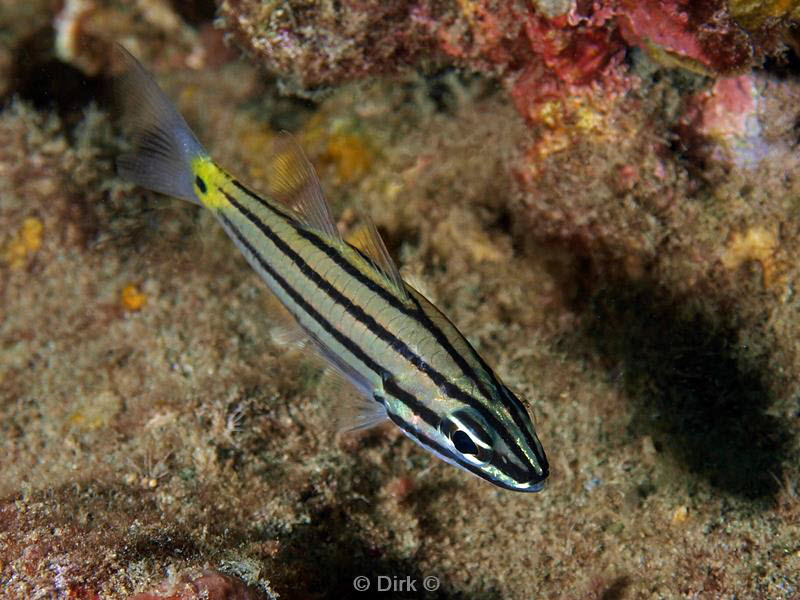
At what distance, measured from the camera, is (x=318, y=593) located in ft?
11.0

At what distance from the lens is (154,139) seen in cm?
375

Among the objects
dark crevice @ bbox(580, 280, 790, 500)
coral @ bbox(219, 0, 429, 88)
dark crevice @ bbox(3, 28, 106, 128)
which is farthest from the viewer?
dark crevice @ bbox(3, 28, 106, 128)

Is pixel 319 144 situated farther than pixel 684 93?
Yes

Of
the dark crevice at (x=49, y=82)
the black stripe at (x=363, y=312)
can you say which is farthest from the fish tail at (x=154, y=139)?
the dark crevice at (x=49, y=82)

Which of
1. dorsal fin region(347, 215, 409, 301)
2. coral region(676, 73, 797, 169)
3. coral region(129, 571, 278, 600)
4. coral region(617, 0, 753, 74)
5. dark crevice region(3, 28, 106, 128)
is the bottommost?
dark crevice region(3, 28, 106, 128)

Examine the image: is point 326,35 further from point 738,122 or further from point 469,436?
point 469,436

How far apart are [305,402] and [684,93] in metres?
3.32

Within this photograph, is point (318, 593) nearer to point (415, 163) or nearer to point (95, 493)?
point (95, 493)

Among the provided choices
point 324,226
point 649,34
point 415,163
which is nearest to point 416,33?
point 415,163

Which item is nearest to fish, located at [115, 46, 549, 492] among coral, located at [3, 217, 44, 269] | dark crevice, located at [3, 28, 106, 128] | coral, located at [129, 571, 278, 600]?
coral, located at [129, 571, 278, 600]

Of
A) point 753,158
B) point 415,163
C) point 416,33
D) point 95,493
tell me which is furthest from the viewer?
point 415,163

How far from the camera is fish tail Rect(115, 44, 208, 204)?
12.0ft

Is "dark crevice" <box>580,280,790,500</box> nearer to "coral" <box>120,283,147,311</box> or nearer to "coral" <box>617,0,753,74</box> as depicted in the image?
"coral" <box>617,0,753,74</box>

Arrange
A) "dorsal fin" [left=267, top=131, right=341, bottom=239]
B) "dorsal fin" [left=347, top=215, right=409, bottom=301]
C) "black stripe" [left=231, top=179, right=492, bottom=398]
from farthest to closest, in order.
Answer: "dorsal fin" [left=267, top=131, right=341, bottom=239] → "dorsal fin" [left=347, top=215, right=409, bottom=301] → "black stripe" [left=231, top=179, right=492, bottom=398]
